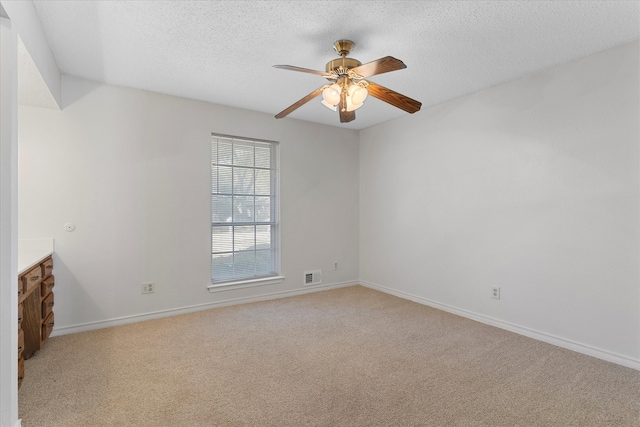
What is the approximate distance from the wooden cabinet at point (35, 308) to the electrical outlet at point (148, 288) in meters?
0.75

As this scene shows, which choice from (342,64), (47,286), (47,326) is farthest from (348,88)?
(47,326)

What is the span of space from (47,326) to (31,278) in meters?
0.71

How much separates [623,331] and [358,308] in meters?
2.26

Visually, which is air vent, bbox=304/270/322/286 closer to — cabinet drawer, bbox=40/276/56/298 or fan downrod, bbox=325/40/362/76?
cabinet drawer, bbox=40/276/56/298

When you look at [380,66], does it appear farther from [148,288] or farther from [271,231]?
[148,288]

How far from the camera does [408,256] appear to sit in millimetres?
4250

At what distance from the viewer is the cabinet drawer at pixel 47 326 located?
2.66 meters

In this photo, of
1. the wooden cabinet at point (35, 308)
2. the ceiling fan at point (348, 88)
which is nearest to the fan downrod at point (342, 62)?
the ceiling fan at point (348, 88)

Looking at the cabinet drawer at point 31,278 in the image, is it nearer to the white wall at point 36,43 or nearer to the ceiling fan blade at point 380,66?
the white wall at point 36,43

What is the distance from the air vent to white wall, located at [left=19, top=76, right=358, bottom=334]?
0.28 m

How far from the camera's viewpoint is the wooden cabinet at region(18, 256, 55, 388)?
221 cm

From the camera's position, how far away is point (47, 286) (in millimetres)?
2771

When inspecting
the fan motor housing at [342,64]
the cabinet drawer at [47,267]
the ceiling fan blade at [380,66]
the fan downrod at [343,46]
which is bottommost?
the cabinet drawer at [47,267]

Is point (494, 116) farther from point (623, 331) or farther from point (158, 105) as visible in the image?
point (158, 105)
